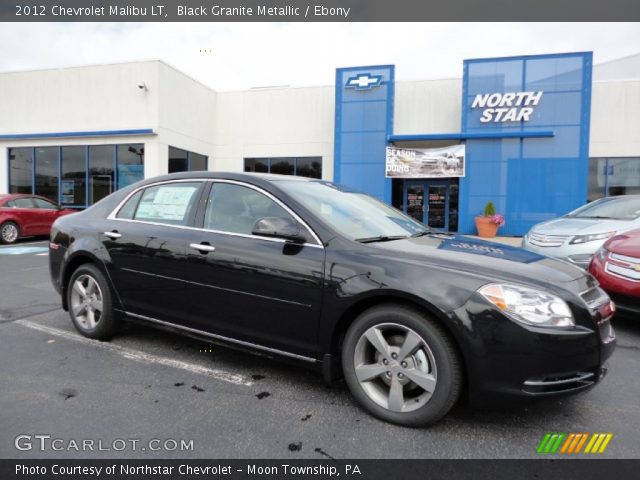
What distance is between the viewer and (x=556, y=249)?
6.15 meters

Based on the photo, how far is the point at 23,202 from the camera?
12500mm

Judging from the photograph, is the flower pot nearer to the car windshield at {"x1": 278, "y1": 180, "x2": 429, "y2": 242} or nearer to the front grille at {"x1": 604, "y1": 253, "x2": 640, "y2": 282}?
the front grille at {"x1": 604, "y1": 253, "x2": 640, "y2": 282}

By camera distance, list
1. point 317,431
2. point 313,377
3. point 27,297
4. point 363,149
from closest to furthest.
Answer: point 317,431 < point 313,377 < point 27,297 < point 363,149

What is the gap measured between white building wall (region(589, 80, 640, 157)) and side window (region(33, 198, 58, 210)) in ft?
62.5

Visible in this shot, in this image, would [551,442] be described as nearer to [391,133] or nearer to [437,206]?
[391,133]

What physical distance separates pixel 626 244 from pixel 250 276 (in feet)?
13.2

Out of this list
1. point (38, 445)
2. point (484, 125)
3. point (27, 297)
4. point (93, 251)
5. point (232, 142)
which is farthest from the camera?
point (232, 142)

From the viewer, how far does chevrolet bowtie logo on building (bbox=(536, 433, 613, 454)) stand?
2367 mm

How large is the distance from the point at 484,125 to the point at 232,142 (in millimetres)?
10716

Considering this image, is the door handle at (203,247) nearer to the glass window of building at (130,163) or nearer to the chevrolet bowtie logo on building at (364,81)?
the glass window of building at (130,163)

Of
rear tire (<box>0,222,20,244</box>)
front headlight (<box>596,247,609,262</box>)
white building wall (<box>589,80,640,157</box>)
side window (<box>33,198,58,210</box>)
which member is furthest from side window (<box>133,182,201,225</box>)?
white building wall (<box>589,80,640,157</box>)
